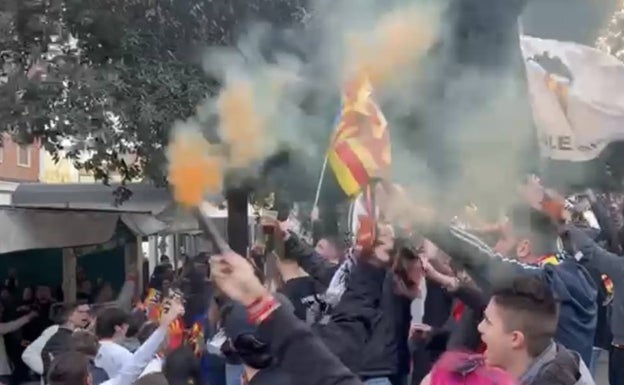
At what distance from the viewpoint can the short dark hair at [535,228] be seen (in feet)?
17.6

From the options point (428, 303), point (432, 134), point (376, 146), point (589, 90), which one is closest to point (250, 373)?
point (376, 146)

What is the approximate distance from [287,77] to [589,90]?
4.16 m

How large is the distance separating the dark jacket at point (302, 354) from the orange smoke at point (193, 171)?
505mm

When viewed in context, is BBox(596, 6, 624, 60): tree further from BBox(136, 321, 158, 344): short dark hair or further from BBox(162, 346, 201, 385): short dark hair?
BBox(162, 346, 201, 385): short dark hair

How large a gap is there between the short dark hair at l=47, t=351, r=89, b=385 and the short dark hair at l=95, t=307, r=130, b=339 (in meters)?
1.51

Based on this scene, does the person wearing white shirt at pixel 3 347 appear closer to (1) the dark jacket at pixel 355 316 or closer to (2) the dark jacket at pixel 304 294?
(2) the dark jacket at pixel 304 294

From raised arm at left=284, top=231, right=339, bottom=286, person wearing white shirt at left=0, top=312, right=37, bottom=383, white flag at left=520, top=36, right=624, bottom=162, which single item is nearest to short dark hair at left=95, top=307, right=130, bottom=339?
raised arm at left=284, top=231, right=339, bottom=286

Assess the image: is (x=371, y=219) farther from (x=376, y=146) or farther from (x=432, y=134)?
(x=432, y=134)

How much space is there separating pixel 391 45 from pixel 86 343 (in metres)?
2.32

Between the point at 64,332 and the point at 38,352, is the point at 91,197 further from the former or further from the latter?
the point at 64,332

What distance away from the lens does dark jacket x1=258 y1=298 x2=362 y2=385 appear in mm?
2926

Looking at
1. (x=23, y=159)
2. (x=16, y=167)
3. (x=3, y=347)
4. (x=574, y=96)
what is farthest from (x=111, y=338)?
(x=23, y=159)

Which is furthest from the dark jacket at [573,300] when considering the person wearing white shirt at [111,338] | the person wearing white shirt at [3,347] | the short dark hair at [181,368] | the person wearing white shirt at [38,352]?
the person wearing white shirt at [3,347]

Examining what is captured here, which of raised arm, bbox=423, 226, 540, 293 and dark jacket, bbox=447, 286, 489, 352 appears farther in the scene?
dark jacket, bbox=447, 286, 489, 352
